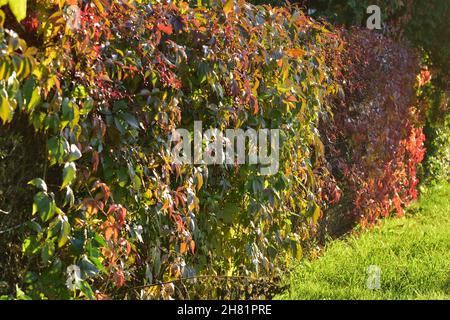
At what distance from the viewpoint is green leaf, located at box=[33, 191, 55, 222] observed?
3102 millimetres

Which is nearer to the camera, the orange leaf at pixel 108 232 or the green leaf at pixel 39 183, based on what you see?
the green leaf at pixel 39 183

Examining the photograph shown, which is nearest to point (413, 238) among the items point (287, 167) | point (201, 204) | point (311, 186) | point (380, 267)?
point (380, 267)

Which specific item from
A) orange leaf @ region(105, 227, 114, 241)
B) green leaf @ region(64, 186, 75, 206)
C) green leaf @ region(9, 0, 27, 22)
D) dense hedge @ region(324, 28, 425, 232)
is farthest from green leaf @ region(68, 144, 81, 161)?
dense hedge @ region(324, 28, 425, 232)

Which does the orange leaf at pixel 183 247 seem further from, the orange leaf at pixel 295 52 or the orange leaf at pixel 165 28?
the orange leaf at pixel 295 52

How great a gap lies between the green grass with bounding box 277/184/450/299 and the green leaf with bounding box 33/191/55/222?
229cm

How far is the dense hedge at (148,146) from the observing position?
3.15m

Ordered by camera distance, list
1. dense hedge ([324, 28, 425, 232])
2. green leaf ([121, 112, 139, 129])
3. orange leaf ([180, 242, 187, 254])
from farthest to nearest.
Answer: dense hedge ([324, 28, 425, 232])
orange leaf ([180, 242, 187, 254])
green leaf ([121, 112, 139, 129])

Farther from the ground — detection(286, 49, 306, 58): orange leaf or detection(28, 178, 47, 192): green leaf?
detection(286, 49, 306, 58): orange leaf

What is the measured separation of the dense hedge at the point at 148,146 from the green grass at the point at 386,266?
276 millimetres

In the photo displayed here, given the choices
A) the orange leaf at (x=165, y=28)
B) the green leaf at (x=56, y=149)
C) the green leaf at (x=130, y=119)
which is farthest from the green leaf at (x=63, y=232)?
the orange leaf at (x=165, y=28)

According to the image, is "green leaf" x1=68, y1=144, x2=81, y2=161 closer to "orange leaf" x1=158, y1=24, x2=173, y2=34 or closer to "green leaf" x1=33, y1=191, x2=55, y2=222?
"green leaf" x1=33, y1=191, x2=55, y2=222

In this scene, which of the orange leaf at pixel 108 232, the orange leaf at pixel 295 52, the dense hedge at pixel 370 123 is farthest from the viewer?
the dense hedge at pixel 370 123

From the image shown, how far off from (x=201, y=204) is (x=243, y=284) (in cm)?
69
